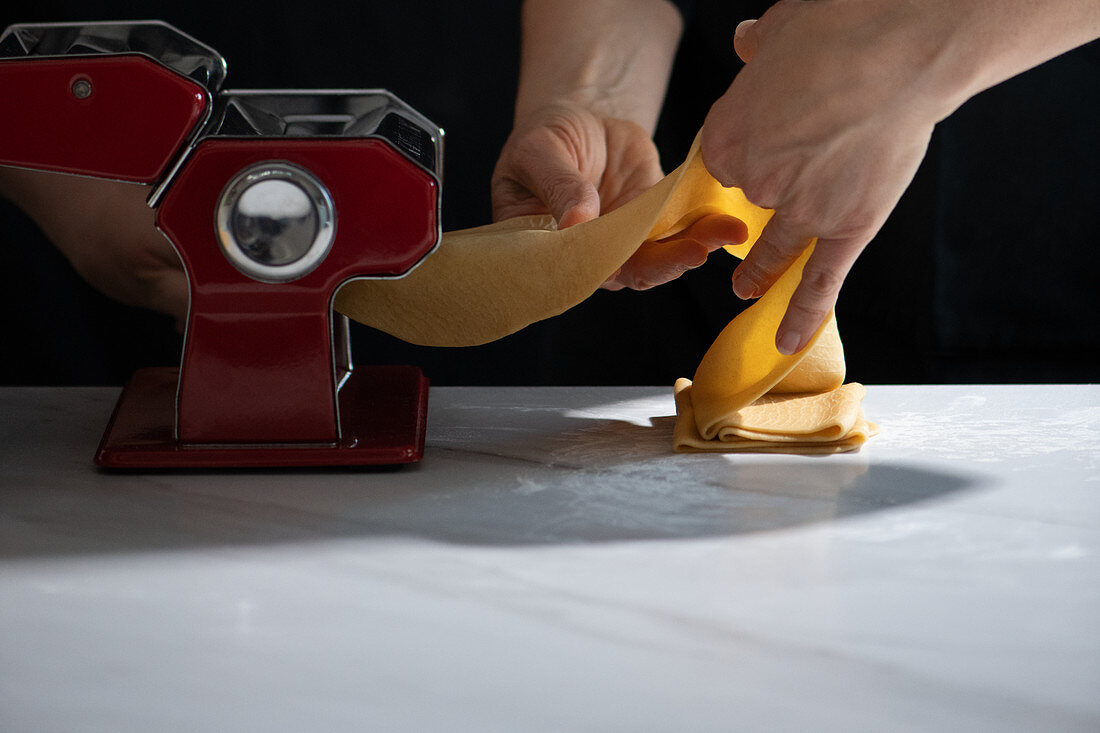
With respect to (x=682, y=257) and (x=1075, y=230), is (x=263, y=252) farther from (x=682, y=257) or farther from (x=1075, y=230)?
(x=1075, y=230)

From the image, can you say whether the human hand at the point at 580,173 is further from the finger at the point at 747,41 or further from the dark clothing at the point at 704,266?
the dark clothing at the point at 704,266

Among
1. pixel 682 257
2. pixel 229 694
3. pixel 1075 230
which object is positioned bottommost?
pixel 229 694

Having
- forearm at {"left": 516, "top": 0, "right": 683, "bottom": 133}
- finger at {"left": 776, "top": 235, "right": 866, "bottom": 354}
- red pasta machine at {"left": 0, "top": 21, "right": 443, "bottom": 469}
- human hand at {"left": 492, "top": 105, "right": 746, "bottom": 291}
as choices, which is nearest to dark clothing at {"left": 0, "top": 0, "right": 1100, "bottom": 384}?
forearm at {"left": 516, "top": 0, "right": 683, "bottom": 133}

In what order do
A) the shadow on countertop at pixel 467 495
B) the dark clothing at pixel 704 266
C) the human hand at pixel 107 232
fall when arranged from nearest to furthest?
1. the shadow on countertop at pixel 467 495
2. the human hand at pixel 107 232
3. the dark clothing at pixel 704 266

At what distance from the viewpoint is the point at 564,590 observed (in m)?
0.45

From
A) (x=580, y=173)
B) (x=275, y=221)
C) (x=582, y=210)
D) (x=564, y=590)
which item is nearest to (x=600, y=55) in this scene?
(x=580, y=173)

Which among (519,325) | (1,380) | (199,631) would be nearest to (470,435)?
(519,325)

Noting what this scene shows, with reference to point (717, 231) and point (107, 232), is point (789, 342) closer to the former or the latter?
point (717, 231)

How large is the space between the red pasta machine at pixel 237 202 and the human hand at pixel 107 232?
20.8 inches

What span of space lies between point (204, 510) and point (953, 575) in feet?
1.28

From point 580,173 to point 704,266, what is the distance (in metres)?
0.50

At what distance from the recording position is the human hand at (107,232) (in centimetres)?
109

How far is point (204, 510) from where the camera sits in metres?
0.55

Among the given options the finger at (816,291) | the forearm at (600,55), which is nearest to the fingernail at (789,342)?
the finger at (816,291)
